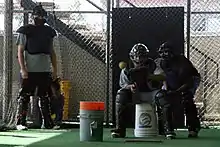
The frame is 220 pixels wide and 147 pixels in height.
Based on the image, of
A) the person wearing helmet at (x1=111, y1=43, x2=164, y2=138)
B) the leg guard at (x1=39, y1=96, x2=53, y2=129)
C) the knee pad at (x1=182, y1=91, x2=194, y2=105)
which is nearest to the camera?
the person wearing helmet at (x1=111, y1=43, x2=164, y2=138)

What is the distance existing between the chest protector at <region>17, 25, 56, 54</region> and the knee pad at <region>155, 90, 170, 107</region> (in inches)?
90.5

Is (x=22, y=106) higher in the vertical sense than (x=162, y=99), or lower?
lower

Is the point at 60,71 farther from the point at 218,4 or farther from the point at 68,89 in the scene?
the point at 218,4

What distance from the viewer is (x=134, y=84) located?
7.63 meters

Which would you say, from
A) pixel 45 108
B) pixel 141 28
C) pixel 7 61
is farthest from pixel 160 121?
pixel 7 61

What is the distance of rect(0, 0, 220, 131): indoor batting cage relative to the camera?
32.8ft

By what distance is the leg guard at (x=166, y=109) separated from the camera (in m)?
7.38

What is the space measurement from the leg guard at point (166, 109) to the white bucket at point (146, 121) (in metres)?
0.29

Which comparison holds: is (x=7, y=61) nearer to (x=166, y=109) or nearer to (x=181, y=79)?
(x=181, y=79)

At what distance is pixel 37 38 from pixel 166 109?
8.68 ft

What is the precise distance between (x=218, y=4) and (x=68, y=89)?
3.39 m

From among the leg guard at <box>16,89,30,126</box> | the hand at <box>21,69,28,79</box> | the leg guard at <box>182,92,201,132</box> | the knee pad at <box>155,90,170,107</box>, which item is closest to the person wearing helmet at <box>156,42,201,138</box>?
the leg guard at <box>182,92,201,132</box>

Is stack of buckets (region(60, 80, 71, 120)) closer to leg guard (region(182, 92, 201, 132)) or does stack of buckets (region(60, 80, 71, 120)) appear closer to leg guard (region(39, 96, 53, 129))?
leg guard (region(39, 96, 53, 129))

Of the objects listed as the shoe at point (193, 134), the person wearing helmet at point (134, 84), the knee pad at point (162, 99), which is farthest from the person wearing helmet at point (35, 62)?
the shoe at point (193, 134)
